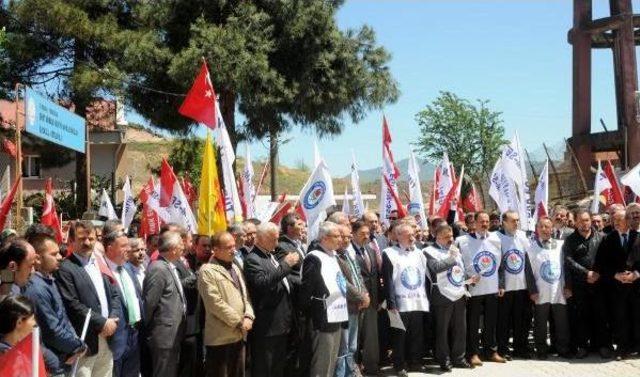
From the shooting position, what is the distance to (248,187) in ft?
34.5

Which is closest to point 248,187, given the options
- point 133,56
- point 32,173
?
point 133,56

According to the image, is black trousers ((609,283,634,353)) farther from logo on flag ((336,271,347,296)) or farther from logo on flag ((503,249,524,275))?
logo on flag ((336,271,347,296))

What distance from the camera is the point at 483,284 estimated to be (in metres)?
9.34

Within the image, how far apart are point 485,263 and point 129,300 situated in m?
4.87

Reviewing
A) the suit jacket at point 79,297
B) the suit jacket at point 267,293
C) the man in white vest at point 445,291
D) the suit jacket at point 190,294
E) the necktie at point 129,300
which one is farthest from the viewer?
the man in white vest at point 445,291

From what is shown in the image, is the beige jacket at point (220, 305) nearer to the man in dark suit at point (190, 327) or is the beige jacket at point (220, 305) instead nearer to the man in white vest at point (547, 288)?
the man in dark suit at point (190, 327)

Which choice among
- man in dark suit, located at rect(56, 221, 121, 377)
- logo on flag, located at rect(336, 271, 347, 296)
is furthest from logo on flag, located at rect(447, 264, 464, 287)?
man in dark suit, located at rect(56, 221, 121, 377)

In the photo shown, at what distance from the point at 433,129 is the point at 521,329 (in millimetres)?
18759

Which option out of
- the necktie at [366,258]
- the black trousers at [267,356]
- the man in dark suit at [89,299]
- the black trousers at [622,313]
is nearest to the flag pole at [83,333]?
the man in dark suit at [89,299]

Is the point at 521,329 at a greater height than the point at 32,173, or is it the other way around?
the point at 32,173

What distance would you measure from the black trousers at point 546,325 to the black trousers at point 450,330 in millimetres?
1151

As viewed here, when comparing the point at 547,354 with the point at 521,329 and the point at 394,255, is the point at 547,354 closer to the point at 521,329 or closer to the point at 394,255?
the point at 521,329

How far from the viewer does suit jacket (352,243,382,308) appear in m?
8.48

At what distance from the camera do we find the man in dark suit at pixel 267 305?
269 inches
